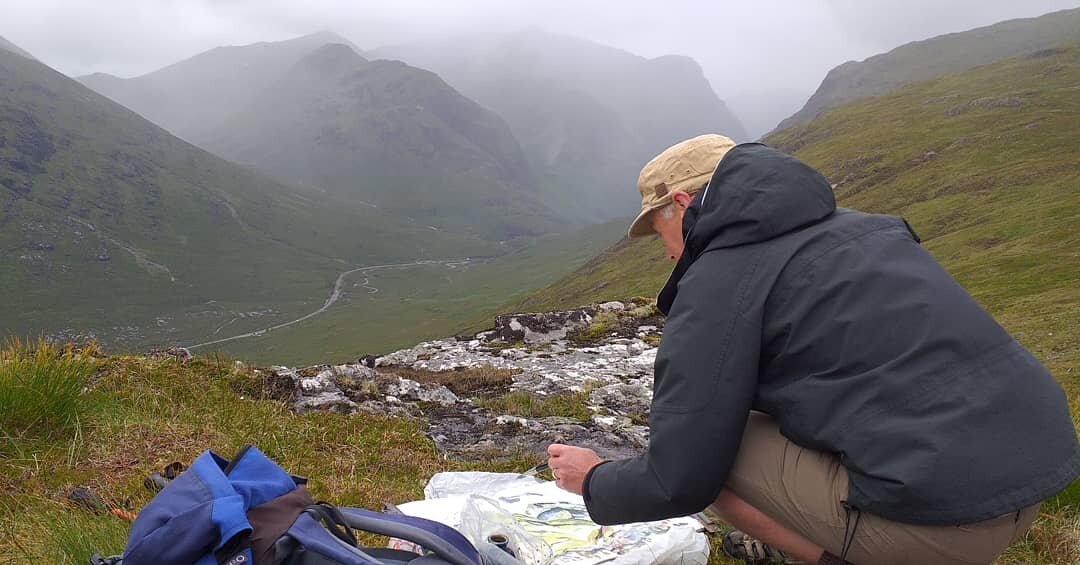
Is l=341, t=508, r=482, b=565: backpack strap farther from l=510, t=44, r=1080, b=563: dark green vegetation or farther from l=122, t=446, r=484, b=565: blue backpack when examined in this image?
l=510, t=44, r=1080, b=563: dark green vegetation

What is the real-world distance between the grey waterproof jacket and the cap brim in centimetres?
75

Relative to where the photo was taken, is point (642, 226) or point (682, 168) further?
point (642, 226)

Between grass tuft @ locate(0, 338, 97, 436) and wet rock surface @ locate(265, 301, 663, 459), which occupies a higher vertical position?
grass tuft @ locate(0, 338, 97, 436)

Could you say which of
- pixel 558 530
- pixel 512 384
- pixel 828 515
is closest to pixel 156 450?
pixel 558 530

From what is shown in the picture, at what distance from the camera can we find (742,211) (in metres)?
2.98

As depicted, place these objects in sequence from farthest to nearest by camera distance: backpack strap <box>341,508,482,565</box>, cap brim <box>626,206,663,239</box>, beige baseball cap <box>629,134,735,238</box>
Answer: cap brim <box>626,206,663,239</box>
beige baseball cap <box>629,134,735,238</box>
backpack strap <box>341,508,482,565</box>

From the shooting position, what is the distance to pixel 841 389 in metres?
2.87

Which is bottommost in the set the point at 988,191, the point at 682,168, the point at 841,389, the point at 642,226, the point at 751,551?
the point at 988,191

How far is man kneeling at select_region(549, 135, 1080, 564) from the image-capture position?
2.71 m

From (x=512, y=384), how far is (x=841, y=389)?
884 cm

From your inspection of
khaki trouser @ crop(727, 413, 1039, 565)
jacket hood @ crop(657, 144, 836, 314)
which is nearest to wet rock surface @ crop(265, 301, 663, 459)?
khaki trouser @ crop(727, 413, 1039, 565)

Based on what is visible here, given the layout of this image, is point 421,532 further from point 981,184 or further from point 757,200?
point 981,184

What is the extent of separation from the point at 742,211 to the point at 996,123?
93150mm

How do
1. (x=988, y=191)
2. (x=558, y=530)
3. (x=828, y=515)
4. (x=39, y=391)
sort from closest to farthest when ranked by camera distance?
(x=828, y=515)
(x=558, y=530)
(x=39, y=391)
(x=988, y=191)
